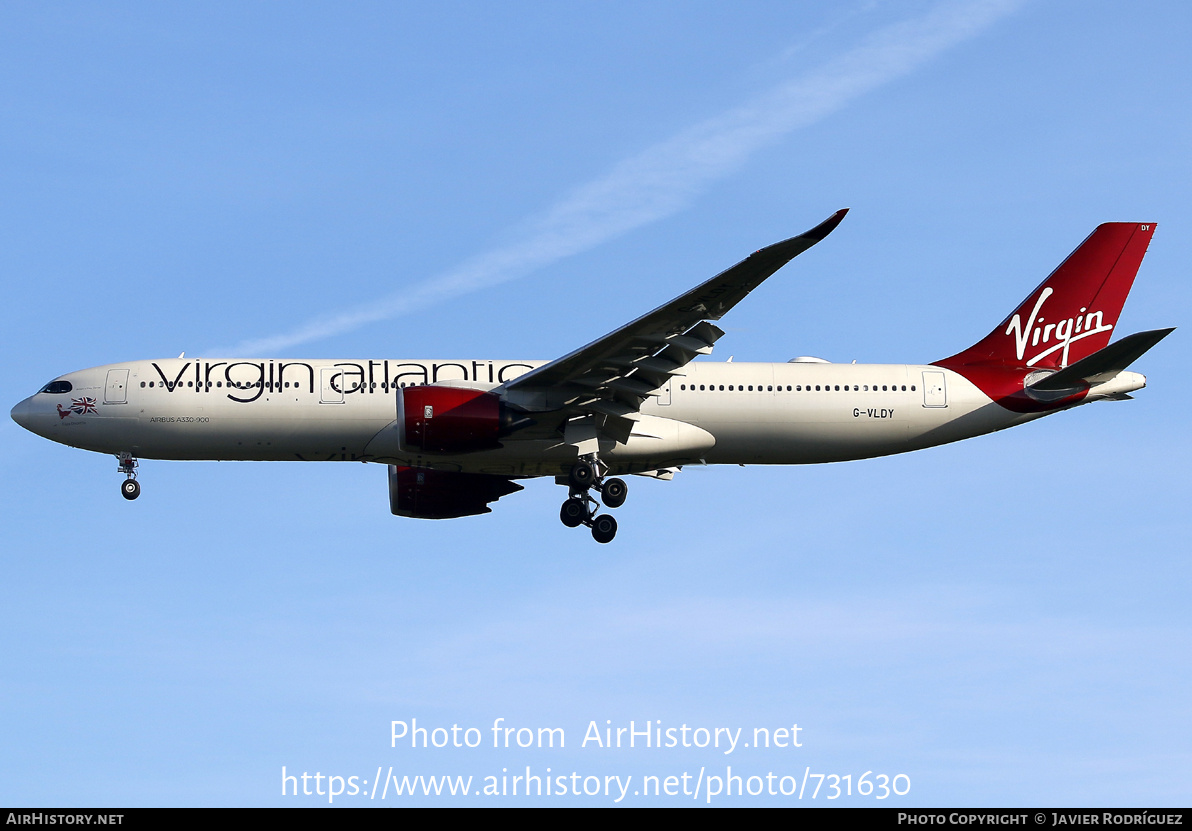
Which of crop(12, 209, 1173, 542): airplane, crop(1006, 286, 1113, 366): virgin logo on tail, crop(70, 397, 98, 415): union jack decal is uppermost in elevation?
crop(1006, 286, 1113, 366): virgin logo on tail

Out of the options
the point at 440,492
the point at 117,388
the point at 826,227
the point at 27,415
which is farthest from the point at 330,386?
the point at 826,227

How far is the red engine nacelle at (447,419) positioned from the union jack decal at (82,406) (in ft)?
28.2

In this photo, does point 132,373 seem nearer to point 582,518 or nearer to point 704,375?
point 582,518

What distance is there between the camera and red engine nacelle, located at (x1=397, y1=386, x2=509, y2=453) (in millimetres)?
34406

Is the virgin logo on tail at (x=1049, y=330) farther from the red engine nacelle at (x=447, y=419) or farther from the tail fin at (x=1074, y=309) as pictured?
the red engine nacelle at (x=447, y=419)

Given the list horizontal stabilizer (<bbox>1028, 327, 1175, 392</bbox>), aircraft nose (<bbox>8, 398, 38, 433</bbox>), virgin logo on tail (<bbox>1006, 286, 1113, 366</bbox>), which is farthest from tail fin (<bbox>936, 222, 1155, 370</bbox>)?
aircraft nose (<bbox>8, 398, 38, 433</bbox>)

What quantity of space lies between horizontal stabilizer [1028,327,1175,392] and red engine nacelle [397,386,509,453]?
49.9 feet

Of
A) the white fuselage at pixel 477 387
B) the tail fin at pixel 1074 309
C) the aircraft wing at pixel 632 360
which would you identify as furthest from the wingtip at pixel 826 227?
the tail fin at pixel 1074 309

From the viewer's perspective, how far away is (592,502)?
3697 centimetres

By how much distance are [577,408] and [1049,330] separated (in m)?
14.9

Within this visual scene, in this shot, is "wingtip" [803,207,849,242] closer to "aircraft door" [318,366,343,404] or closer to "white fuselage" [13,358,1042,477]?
"white fuselage" [13,358,1042,477]

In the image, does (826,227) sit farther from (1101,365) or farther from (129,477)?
(129,477)

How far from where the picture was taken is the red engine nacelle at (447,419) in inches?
1355

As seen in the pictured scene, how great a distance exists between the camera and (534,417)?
35250mm
